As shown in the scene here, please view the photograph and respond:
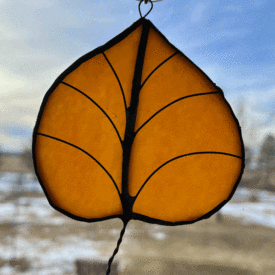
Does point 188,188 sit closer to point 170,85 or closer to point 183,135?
point 183,135

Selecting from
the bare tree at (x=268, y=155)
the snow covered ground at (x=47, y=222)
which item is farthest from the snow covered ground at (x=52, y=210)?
the bare tree at (x=268, y=155)

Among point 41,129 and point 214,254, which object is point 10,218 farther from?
point 41,129

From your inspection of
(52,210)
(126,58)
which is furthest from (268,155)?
(126,58)

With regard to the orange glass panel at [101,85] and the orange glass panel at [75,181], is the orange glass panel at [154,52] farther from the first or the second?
the orange glass panel at [75,181]

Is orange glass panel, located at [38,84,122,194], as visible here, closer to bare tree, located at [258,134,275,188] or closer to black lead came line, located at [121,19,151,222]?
black lead came line, located at [121,19,151,222]

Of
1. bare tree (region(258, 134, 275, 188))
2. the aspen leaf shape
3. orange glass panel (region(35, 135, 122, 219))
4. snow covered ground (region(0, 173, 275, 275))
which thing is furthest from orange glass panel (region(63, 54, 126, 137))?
bare tree (region(258, 134, 275, 188))

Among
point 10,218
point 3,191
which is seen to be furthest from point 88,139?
point 3,191

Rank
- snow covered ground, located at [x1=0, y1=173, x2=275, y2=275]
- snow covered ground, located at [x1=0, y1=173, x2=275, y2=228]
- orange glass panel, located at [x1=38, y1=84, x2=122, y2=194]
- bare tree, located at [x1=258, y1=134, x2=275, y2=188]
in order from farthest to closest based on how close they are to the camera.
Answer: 1. bare tree, located at [x1=258, y1=134, x2=275, y2=188]
2. snow covered ground, located at [x1=0, y1=173, x2=275, y2=228]
3. snow covered ground, located at [x1=0, y1=173, x2=275, y2=275]
4. orange glass panel, located at [x1=38, y1=84, x2=122, y2=194]

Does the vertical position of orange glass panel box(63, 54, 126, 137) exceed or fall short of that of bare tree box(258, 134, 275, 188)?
it falls short
